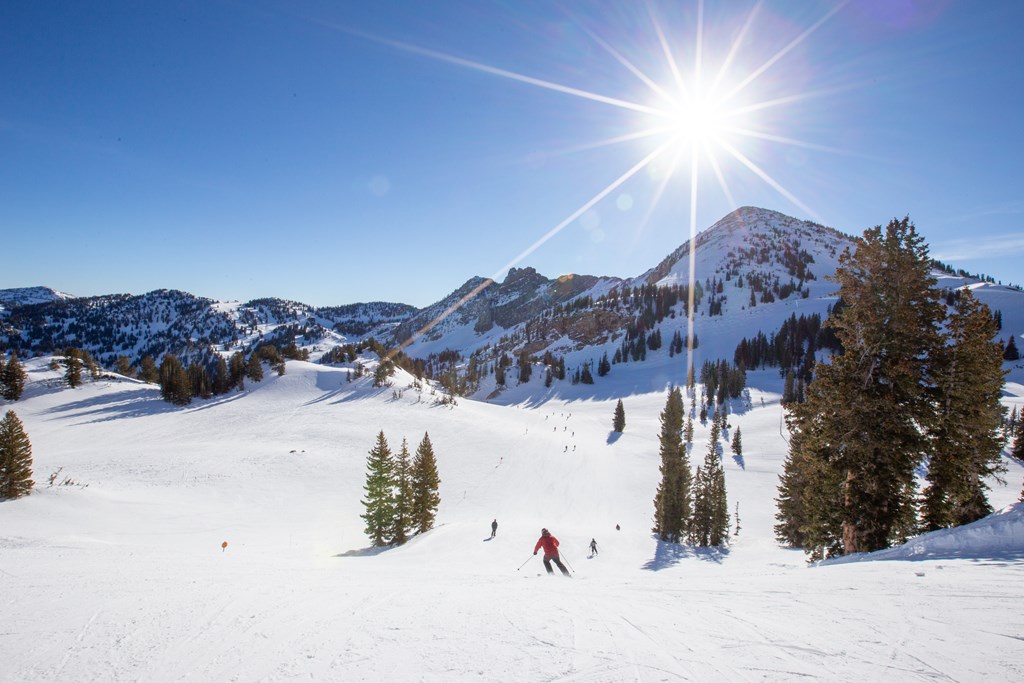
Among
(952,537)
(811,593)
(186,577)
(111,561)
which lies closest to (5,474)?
(111,561)

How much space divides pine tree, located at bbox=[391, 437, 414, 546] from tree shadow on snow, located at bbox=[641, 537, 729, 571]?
16.6m

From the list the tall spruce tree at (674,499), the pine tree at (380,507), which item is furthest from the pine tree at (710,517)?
the pine tree at (380,507)

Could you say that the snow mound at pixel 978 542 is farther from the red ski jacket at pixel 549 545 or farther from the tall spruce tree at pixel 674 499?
the tall spruce tree at pixel 674 499

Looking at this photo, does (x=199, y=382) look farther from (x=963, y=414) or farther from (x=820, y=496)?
(x=963, y=414)

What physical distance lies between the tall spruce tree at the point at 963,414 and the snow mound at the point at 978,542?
12.6ft

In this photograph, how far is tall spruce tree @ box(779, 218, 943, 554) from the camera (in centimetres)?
1382

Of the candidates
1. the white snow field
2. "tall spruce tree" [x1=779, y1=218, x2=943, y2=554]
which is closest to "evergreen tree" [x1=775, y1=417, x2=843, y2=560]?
"tall spruce tree" [x1=779, y1=218, x2=943, y2=554]

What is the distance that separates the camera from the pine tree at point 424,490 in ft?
104

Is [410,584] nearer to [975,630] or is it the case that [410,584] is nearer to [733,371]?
[975,630]

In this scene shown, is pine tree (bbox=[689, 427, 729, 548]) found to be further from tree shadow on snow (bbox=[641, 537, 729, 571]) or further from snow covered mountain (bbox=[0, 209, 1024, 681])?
snow covered mountain (bbox=[0, 209, 1024, 681])

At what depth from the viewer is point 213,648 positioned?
5844 millimetres

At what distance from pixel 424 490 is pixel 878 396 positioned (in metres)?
27.7

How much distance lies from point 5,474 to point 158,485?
16505mm

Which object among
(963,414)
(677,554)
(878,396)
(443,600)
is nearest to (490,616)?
(443,600)
